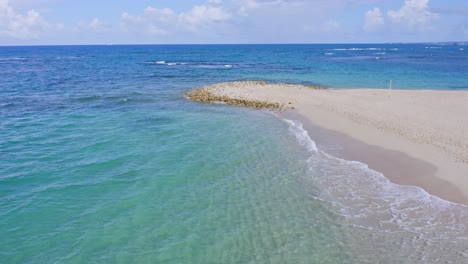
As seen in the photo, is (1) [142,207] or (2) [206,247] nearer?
(2) [206,247]

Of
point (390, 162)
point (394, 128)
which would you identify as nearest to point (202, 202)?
point (390, 162)

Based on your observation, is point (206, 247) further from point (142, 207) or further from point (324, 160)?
point (324, 160)

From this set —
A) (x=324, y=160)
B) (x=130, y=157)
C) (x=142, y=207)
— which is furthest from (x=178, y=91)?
(x=142, y=207)

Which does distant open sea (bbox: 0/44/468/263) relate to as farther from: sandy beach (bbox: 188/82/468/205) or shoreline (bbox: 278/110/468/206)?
sandy beach (bbox: 188/82/468/205)

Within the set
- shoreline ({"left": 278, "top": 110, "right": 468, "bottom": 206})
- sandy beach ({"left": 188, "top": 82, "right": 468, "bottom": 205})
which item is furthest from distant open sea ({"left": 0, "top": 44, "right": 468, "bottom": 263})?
sandy beach ({"left": 188, "top": 82, "right": 468, "bottom": 205})

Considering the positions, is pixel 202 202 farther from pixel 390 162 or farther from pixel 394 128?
pixel 394 128

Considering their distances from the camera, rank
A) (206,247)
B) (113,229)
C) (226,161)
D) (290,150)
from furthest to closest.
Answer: (290,150) < (226,161) < (113,229) < (206,247)

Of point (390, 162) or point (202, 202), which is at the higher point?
point (390, 162)

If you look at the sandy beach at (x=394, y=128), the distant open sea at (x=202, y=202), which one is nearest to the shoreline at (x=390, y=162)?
the sandy beach at (x=394, y=128)
